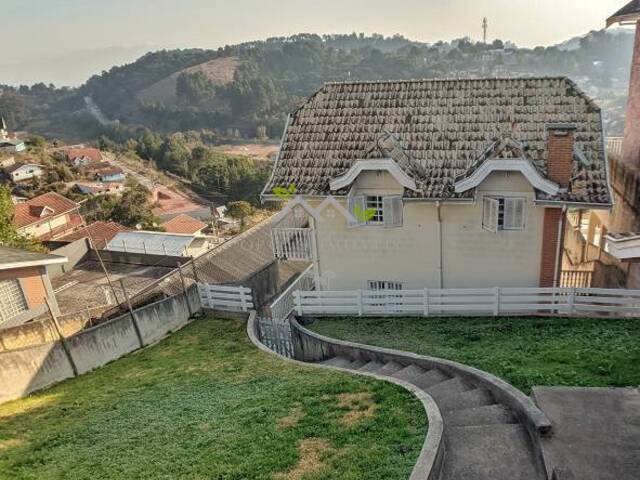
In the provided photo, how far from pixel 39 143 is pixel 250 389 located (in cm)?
11847

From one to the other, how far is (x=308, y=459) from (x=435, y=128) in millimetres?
12256

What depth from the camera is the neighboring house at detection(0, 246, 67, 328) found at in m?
18.7

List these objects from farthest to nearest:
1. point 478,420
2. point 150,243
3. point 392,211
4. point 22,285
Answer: point 150,243 < point 22,285 < point 392,211 < point 478,420

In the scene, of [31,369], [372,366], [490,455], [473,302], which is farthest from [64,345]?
[473,302]

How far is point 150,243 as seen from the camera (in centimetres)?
3897

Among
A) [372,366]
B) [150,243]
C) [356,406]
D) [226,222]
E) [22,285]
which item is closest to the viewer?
[356,406]

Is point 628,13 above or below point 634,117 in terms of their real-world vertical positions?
above

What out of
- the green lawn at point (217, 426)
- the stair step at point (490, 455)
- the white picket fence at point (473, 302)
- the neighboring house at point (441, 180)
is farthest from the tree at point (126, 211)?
the stair step at point (490, 455)

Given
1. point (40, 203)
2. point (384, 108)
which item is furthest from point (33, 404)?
point (40, 203)

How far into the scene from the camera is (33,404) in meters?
13.2

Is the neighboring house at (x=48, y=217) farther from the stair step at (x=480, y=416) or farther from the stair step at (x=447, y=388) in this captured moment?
the stair step at (x=480, y=416)

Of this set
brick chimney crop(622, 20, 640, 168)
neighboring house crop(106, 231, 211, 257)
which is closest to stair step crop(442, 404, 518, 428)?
brick chimney crop(622, 20, 640, 168)

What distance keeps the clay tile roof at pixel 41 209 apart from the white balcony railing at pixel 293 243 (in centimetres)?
4429

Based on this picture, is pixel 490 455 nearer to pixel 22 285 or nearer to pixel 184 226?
pixel 22 285
